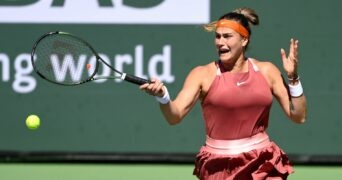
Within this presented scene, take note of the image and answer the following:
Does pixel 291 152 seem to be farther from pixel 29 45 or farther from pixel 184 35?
pixel 29 45

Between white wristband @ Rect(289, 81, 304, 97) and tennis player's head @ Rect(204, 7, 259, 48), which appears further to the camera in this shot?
tennis player's head @ Rect(204, 7, 259, 48)

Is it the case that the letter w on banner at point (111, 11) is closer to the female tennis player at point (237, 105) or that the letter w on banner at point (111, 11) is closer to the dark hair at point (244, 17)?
the dark hair at point (244, 17)

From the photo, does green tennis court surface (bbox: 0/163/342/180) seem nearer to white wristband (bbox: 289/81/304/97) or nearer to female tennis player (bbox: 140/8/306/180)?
female tennis player (bbox: 140/8/306/180)

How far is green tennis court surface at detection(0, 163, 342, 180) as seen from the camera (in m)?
6.57

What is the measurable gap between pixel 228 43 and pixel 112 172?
2433 mm

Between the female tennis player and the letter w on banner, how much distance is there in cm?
208

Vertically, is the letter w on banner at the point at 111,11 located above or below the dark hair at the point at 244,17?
below

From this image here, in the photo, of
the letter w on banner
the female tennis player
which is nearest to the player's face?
the female tennis player

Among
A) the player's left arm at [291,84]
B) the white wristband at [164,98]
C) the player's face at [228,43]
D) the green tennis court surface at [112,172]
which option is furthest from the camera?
the green tennis court surface at [112,172]

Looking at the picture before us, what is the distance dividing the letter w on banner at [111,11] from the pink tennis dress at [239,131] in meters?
2.16

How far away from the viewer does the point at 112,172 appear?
6.72 m

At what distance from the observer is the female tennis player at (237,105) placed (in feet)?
14.6

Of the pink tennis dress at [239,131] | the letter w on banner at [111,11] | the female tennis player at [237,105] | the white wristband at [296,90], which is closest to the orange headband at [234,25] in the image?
the female tennis player at [237,105]

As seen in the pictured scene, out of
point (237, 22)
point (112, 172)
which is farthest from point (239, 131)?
point (112, 172)
